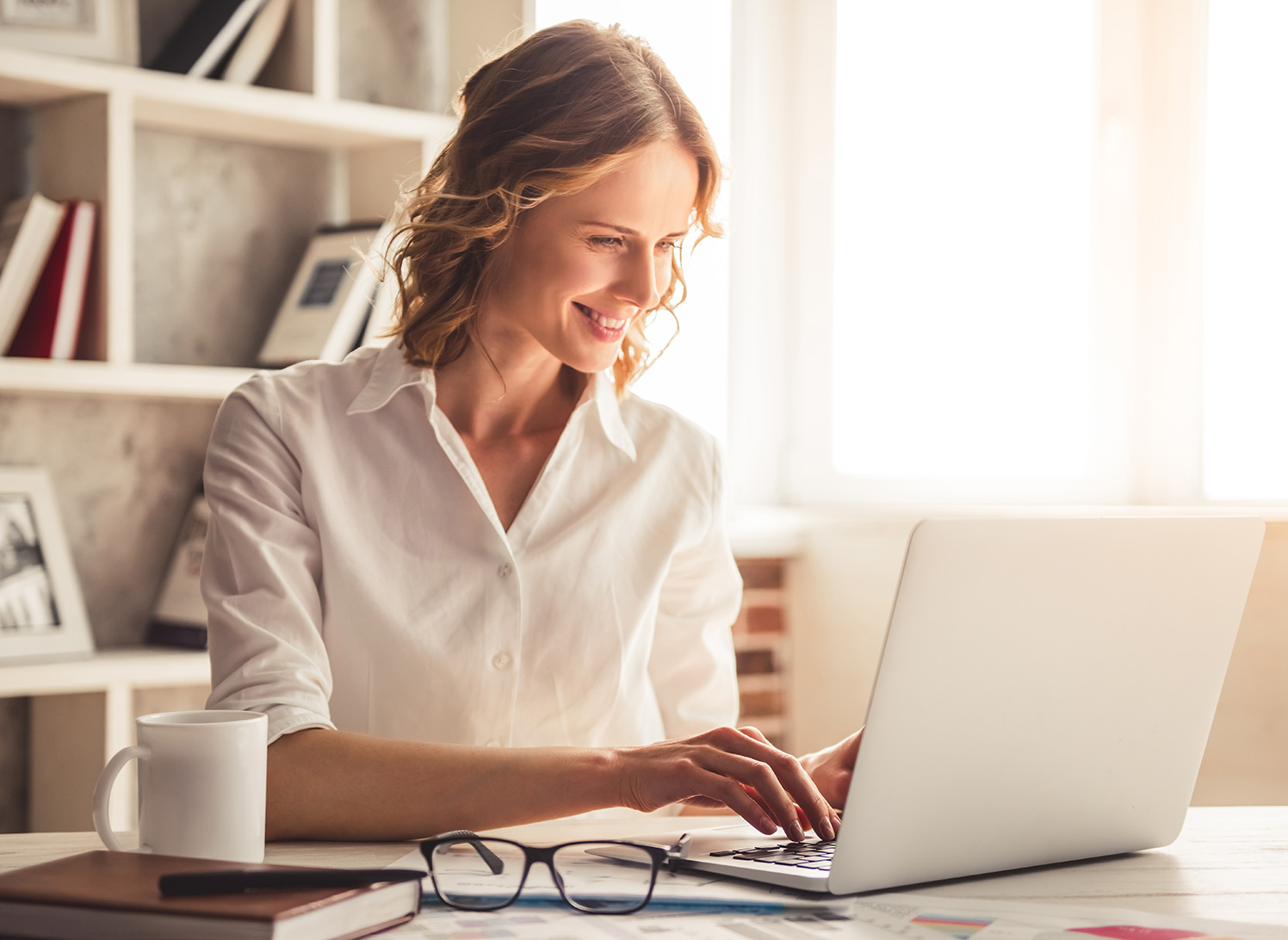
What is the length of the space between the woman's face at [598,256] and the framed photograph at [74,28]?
3.55 ft

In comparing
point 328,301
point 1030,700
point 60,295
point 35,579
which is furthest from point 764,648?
point 1030,700

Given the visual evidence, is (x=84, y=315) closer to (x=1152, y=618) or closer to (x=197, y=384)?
(x=197, y=384)

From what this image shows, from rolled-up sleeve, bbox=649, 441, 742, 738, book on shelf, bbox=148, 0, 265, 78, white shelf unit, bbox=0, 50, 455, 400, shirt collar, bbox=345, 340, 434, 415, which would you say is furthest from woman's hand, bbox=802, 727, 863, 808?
book on shelf, bbox=148, 0, 265, 78

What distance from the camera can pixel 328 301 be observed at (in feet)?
7.89

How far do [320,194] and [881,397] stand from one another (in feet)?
3.99

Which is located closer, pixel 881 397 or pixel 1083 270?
pixel 1083 270

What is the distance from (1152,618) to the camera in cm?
97

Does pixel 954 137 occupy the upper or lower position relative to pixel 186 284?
upper

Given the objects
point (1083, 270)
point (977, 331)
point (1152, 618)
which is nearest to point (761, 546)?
point (977, 331)

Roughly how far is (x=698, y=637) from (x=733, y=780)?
574 mm

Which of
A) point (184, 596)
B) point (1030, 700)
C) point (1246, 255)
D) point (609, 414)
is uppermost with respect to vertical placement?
point (1246, 255)

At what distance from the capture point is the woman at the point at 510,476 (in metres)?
1.38

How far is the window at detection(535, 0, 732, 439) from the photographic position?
2.82 metres

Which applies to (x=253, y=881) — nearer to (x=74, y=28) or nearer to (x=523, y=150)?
(x=523, y=150)
